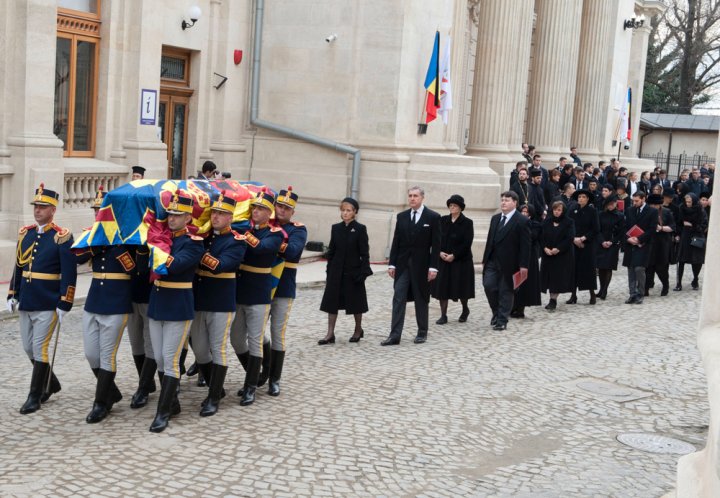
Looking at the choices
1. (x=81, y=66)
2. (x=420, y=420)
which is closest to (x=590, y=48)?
(x=81, y=66)

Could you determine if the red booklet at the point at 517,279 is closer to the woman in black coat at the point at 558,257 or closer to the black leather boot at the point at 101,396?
the woman in black coat at the point at 558,257

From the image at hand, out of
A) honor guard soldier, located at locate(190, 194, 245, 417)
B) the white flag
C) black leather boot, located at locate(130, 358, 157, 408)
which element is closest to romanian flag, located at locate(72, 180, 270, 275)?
honor guard soldier, located at locate(190, 194, 245, 417)

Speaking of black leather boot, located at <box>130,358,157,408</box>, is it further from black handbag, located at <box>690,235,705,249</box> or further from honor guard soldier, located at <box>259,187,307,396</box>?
black handbag, located at <box>690,235,705,249</box>

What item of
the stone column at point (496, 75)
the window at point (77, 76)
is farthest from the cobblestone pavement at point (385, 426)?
the stone column at point (496, 75)

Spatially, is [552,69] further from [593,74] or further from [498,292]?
[498,292]

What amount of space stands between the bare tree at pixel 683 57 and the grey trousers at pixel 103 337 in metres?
48.7

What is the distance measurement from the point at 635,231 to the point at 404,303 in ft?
19.5

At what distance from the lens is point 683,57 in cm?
5394

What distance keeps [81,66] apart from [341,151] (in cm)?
506

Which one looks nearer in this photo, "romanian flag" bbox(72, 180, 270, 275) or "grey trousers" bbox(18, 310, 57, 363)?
"romanian flag" bbox(72, 180, 270, 275)

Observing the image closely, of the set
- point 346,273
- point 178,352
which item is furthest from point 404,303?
point 178,352

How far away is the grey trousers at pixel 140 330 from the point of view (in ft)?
27.0

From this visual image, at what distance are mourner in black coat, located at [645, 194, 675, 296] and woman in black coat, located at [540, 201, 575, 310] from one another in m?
2.08

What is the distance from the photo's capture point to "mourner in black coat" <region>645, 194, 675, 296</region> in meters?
16.5
